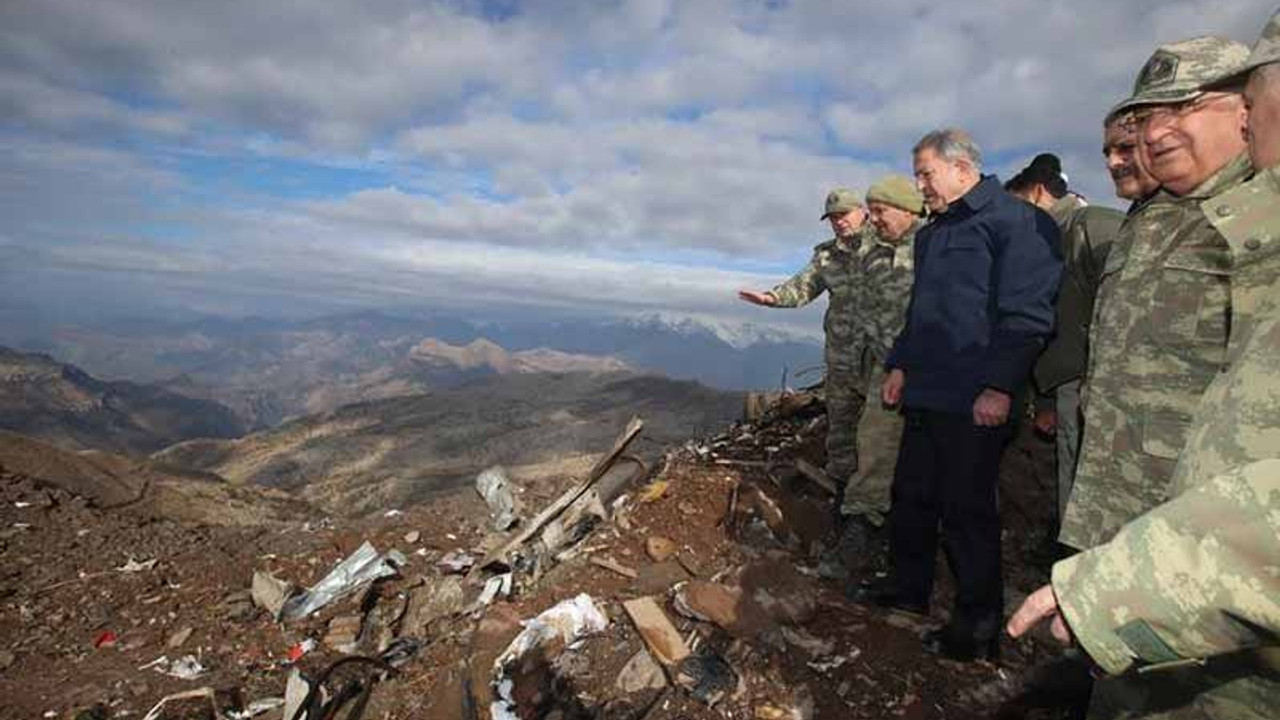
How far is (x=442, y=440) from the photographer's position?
36500 mm

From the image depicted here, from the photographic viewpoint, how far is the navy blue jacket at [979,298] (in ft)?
11.4

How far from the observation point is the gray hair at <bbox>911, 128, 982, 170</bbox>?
3.75 metres

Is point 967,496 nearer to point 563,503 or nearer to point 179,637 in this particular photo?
point 563,503

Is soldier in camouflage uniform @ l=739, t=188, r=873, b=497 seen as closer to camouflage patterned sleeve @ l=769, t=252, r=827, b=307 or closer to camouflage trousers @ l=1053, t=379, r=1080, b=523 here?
camouflage patterned sleeve @ l=769, t=252, r=827, b=307

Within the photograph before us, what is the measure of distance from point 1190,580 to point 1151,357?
1.52 metres

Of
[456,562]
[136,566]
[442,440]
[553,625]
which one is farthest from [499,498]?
[442,440]

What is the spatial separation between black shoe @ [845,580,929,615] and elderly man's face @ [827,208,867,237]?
2.70 meters

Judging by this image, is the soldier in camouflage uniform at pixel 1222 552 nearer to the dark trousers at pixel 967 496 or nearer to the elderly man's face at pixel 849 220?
the dark trousers at pixel 967 496

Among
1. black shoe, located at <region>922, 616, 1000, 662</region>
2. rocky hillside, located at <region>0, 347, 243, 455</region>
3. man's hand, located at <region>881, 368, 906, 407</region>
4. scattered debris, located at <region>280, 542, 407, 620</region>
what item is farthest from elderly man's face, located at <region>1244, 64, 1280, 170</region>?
rocky hillside, located at <region>0, 347, 243, 455</region>

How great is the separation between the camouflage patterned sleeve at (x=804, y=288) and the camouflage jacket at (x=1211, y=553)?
4.38 meters

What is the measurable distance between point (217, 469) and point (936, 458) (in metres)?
41.8

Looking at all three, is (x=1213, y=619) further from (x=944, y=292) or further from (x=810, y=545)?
(x=810, y=545)

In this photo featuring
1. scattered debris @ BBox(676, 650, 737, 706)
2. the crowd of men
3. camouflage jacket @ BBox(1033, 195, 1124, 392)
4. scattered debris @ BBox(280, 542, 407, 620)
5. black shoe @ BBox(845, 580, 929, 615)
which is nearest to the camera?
the crowd of men

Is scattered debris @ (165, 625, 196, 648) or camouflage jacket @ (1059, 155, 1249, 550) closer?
camouflage jacket @ (1059, 155, 1249, 550)
